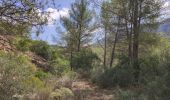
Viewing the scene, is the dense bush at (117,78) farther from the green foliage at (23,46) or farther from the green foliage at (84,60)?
the green foliage at (84,60)

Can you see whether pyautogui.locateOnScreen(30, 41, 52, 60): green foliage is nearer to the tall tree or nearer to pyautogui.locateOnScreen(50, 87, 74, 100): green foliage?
the tall tree

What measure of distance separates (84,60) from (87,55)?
2.05 ft

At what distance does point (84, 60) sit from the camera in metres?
29.7

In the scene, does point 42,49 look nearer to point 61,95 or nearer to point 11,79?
point 61,95

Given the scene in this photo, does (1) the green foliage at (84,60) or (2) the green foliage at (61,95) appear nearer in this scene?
(2) the green foliage at (61,95)

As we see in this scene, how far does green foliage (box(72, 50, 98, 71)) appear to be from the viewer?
29.6m

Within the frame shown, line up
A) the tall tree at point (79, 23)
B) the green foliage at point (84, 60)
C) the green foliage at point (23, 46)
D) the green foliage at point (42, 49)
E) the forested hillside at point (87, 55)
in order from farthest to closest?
1. the tall tree at point (79, 23)
2. the green foliage at point (84, 60)
3. the green foliage at point (42, 49)
4. the green foliage at point (23, 46)
5. the forested hillside at point (87, 55)

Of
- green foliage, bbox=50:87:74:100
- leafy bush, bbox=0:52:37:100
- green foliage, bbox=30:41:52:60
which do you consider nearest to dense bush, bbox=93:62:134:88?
green foliage, bbox=50:87:74:100

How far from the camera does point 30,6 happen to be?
8422 mm

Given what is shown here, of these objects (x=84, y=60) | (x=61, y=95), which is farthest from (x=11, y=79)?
(x=84, y=60)

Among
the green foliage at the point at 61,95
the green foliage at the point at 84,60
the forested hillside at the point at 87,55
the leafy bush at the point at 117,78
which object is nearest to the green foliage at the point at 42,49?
the forested hillside at the point at 87,55

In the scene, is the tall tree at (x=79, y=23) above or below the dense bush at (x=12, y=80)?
above

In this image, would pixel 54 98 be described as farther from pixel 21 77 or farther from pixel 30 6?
pixel 30 6

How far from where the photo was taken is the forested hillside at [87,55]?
31.6 feet
